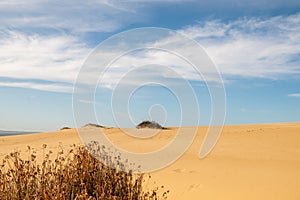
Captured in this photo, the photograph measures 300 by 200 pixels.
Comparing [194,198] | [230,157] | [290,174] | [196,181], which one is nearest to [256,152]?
[230,157]

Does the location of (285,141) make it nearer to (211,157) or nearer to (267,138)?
(267,138)

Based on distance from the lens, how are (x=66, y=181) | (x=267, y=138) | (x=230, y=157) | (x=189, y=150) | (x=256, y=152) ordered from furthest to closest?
(x=267, y=138)
(x=189, y=150)
(x=256, y=152)
(x=230, y=157)
(x=66, y=181)

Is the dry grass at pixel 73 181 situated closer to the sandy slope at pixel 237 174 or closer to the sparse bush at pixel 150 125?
the sandy slope at pixel 237 174

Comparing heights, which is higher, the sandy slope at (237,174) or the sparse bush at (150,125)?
the sparse bush at (150,125)

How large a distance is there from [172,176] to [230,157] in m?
2.55

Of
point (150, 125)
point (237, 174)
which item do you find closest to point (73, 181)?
point (237, 174)

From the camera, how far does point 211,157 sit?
9602 millimetres

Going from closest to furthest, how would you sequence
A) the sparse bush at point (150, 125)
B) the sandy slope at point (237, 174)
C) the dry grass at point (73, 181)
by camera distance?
the dry grass at point (73, 181) → the sandy slope at point (237, 174) → the sparse bush at point (150, 125)

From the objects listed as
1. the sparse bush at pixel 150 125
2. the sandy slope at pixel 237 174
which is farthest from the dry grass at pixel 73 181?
the sparse bush at pixel 150 125

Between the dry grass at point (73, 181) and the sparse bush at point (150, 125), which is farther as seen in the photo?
the sparse bush at point (150, 125)

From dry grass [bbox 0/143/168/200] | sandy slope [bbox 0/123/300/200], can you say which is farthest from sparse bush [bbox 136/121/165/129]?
dry grass [bbox 0/143/168/200]

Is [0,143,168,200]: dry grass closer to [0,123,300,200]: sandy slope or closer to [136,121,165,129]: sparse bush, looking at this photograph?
[0,123,300,200]: sandy slope

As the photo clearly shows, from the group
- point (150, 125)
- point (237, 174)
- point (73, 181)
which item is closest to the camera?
point (73, 181)

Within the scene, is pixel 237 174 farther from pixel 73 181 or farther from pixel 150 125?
pixel 150 125
